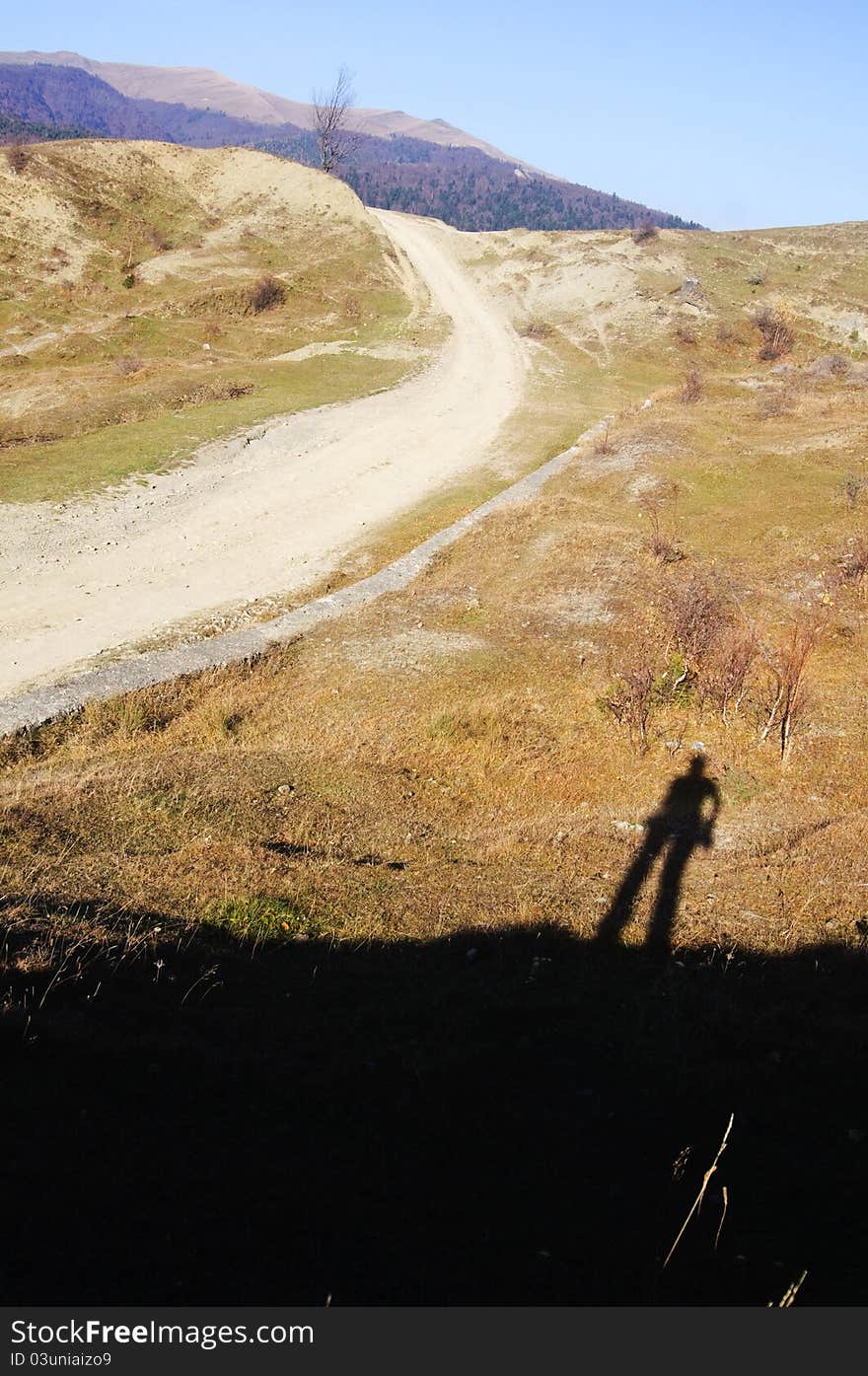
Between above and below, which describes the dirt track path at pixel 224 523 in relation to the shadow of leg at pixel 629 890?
above

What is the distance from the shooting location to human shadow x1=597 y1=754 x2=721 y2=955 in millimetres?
8125

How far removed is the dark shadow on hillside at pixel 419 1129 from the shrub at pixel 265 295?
44.6m

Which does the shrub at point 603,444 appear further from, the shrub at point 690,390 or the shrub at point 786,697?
the shrub at point 786,697

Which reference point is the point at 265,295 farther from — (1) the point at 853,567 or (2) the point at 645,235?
(1) the point at 853,567

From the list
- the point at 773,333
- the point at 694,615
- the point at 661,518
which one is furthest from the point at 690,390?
the point at 694,615

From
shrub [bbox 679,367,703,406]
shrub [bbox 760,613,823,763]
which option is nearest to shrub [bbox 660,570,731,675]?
shrub [bbox 760,613,823,763]

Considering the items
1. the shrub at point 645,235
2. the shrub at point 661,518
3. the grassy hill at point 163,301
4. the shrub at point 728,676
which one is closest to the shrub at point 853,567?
the shrub at point 661,518

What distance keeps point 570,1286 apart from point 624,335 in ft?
163

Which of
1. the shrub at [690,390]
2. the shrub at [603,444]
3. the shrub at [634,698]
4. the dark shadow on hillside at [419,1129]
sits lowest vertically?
the dark shadow on hillside at [419,1129]

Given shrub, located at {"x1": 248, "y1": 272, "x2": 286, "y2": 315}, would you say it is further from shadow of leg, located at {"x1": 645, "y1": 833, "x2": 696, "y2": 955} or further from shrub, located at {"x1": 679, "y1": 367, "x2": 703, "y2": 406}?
shadow of leg, located at {"x1": 645, "y1": 833, "x2": 696, "y2": 955}

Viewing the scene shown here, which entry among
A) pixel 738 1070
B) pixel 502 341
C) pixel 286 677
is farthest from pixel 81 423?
pixel 738 1070

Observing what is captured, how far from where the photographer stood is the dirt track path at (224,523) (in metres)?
16.1

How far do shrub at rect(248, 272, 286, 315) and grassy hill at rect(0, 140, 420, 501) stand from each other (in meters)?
0.13

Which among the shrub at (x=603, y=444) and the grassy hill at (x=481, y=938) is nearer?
the grassy hill at (x=481, y=938)
